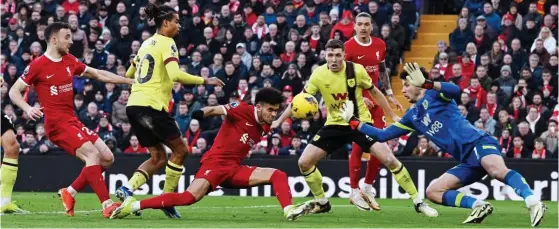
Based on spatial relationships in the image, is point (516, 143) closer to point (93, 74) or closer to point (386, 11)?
point (386, 11)

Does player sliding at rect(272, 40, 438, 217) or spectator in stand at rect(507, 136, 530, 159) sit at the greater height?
player sliding at rect(272, 40, 438, 217)

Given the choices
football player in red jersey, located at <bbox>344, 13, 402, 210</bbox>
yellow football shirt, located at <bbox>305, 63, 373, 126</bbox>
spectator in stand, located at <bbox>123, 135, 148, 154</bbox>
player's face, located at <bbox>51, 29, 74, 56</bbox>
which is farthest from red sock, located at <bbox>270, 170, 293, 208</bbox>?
spectator in stand, located at <bbox>123, 135, 148, 154</bbox>

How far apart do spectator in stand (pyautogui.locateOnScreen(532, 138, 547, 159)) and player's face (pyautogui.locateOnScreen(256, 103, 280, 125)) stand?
30.2ft

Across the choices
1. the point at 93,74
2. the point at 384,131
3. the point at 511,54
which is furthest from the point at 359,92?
the point at 511,54

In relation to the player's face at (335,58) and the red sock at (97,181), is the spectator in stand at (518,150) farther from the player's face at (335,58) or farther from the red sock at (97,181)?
the red sock at (97,181)

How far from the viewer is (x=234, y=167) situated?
14.9m

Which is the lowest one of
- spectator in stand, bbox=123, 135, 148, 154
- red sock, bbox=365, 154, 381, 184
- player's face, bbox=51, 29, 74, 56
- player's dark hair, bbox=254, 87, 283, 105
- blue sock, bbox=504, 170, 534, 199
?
spectator in stand, bbox=123, 135, 148, 154

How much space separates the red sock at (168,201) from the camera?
14.5 metres

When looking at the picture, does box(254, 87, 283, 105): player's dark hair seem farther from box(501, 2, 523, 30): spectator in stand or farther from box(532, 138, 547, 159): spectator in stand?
box(501, 2, 523, 30): spectator in stand

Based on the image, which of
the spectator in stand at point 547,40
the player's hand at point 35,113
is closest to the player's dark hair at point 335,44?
the player's hand at point 35,113

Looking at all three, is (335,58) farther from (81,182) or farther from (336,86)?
(81,182)

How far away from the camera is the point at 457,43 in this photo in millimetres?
26891

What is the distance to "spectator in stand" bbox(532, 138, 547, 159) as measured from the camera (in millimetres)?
22969

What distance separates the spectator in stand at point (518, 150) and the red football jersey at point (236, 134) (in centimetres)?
908
